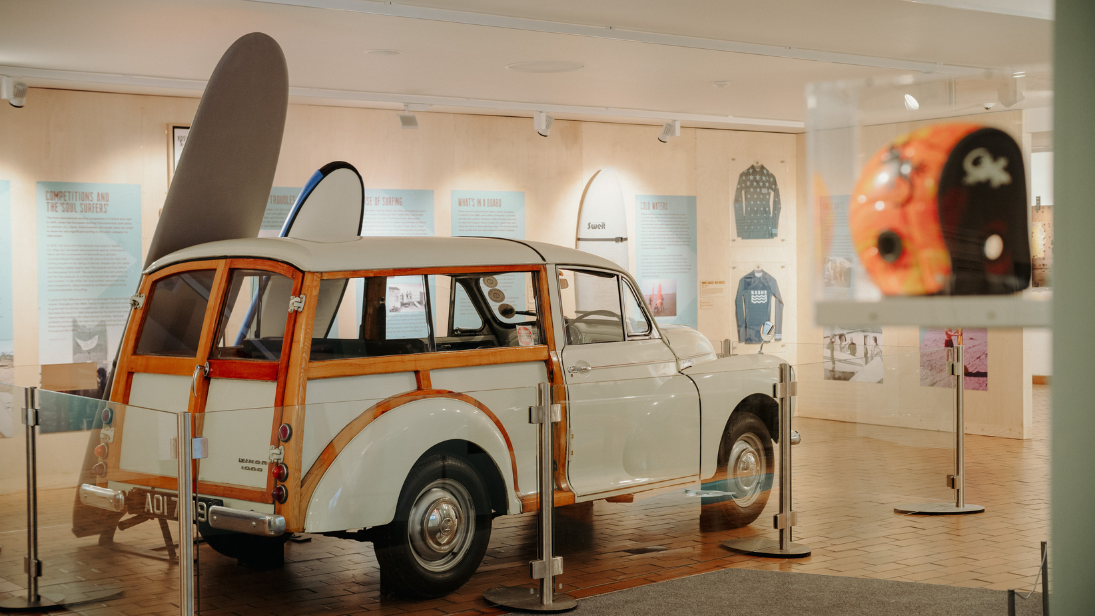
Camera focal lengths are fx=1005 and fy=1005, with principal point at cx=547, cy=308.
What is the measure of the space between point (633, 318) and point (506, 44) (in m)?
2.16

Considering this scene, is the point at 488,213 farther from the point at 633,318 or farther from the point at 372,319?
the point at 372,319

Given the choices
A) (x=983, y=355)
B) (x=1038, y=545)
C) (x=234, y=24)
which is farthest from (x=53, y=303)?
(x=983, y=355)

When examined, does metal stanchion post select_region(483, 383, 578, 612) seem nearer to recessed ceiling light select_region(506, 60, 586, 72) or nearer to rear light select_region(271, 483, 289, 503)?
rear light select_region(271, 483, 289, 503)

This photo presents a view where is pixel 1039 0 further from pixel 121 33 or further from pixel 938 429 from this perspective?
pixel 121 33

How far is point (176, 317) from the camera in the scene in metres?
5.14

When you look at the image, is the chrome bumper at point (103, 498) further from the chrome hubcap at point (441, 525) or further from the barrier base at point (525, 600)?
the barrier base at point (525, 600)

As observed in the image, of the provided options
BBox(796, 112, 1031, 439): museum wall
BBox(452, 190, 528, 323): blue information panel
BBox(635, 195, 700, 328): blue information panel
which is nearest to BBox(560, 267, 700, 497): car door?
BBox(796, 112, 1031, 439): museum wall

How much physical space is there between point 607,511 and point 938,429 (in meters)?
2.55

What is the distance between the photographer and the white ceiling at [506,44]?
5.83 m

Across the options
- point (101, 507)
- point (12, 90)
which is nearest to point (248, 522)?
point (101, 507)

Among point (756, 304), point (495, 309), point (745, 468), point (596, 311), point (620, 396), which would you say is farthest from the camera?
point (756, 304)

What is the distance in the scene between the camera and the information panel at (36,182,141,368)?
25.5 ft

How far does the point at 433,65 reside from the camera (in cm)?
740

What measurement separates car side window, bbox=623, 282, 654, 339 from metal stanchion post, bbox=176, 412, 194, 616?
275cm
